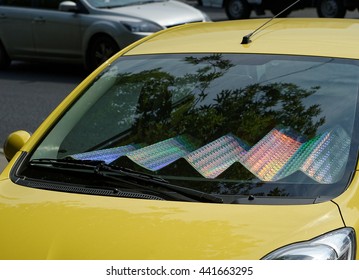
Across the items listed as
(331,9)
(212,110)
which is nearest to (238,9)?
(331,9)

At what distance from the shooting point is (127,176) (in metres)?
3.99

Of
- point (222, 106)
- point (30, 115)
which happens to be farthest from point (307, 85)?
point (30, 115)

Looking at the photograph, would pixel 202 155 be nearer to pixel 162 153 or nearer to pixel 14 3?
pixel 162 153

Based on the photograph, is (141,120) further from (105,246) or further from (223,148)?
(105,246)

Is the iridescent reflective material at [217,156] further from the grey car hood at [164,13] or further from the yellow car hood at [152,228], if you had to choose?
the grey car hood at [164,13]

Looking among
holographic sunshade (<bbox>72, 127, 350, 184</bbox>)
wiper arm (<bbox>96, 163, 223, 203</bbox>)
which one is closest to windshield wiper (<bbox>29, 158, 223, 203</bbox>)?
wiper arm (<bbox>96, 163, 223, 203</bbox>)

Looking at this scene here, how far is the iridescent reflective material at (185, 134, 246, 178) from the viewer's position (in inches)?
158

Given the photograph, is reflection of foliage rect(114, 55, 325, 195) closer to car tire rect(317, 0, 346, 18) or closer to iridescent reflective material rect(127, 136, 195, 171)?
iridescent reflective material rect(127, 136, 195, 171)

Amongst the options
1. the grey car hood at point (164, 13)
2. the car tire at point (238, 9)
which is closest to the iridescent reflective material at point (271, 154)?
the grey car hood at point (164, 13)

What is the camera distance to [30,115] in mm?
11711

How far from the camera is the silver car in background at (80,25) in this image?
46.9 ft

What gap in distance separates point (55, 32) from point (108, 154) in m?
11.0
